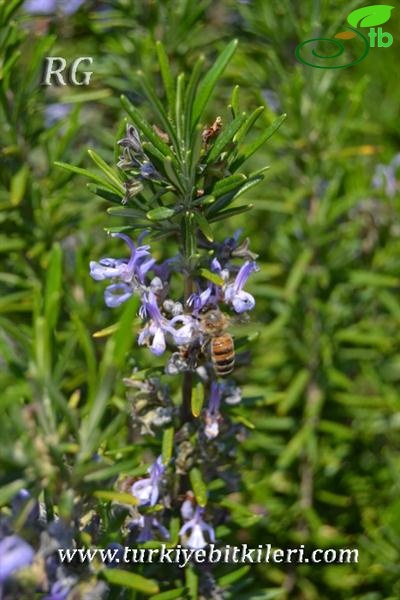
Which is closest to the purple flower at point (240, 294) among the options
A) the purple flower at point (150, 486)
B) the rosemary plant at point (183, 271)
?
the rosemary plant at point (183, 271)

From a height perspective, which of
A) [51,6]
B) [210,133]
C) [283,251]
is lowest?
[283,251]

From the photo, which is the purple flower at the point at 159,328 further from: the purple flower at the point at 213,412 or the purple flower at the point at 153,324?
the purple flower at the point at 213,412

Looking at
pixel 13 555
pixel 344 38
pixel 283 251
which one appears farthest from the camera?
pixel 283 251

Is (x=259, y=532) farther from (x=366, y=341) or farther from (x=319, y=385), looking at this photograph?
(x=366, y=341)

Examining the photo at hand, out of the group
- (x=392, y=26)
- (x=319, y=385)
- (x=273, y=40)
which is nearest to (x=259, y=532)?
(x=319, y=385)

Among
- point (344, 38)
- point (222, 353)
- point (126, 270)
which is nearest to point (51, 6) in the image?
point (344, 38)

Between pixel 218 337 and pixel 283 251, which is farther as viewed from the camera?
pixel 283 251

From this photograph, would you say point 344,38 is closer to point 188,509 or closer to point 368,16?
point 368,16
